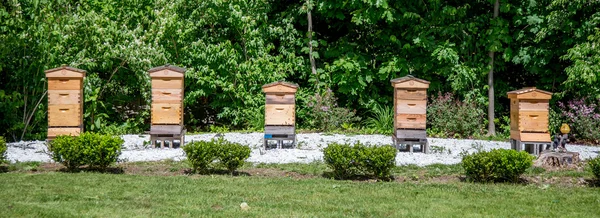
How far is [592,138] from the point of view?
49.3 ft

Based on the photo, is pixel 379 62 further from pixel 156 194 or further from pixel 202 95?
pixel 156 194

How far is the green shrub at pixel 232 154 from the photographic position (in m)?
9.10

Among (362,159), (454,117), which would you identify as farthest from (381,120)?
(362,159)

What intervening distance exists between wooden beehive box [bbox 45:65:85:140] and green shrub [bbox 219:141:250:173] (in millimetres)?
4255

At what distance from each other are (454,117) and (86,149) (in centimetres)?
1009

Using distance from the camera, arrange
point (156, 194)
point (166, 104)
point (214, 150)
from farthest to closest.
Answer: point (166, 104) < point (214, 150) < point (156, 194)

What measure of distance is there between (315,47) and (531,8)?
6.29 metres

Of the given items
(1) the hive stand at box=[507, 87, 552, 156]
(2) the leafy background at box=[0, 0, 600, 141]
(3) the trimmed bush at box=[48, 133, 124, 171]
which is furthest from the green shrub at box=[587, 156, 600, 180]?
(3) the trimmed bush at box=[48, 133, 124, 171]

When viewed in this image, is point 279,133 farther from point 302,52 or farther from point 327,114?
point 302,52

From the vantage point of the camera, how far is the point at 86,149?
9.00m

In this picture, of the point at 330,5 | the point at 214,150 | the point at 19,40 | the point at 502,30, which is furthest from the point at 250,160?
the point at 502,30

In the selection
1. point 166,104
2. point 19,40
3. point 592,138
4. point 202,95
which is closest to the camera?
point 166,104

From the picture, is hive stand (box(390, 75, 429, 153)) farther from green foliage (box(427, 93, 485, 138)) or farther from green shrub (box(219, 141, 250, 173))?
green foliage (box(427, 93, 485, 138))

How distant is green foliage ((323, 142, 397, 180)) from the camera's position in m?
8.81
